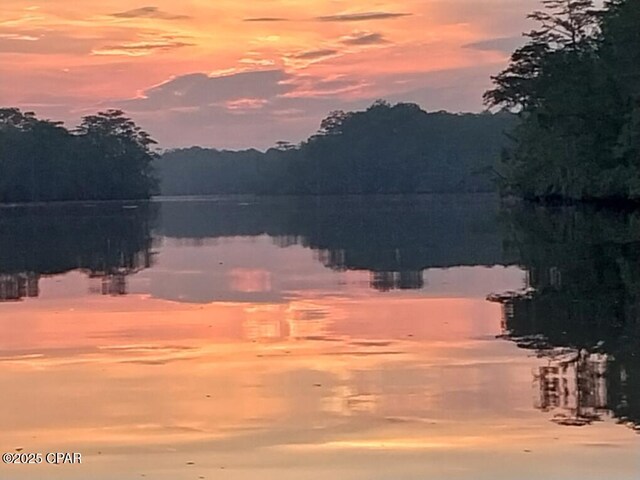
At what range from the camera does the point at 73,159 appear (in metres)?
129

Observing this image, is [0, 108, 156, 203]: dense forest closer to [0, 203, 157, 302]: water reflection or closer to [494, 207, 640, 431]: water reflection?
[0, 203, 157, 302]: water reflection

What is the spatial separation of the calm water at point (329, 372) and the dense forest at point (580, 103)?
26988mm

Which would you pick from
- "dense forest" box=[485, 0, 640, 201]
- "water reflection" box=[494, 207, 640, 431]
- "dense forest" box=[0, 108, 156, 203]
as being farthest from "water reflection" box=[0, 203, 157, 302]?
"dense forest" box=[0, 108, 156, 203]

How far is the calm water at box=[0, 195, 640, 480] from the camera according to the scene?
770 cm

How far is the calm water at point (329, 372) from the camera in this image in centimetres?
770

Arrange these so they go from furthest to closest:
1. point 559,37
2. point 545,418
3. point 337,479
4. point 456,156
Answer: point 456,156, point 559,37, point 545,418, point 337,479

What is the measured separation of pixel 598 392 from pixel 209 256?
63.1 feet

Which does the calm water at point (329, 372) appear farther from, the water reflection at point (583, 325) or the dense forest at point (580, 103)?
the dense forest at point (580, 103)

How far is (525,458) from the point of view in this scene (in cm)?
758

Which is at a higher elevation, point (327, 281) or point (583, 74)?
point (583, 74)

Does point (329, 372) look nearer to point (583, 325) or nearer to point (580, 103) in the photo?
point (583, 325)

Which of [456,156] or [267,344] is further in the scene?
[456,156]

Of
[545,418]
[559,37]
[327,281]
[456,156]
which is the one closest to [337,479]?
[545,418]

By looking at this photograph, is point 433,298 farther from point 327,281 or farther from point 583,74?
point 583,74
